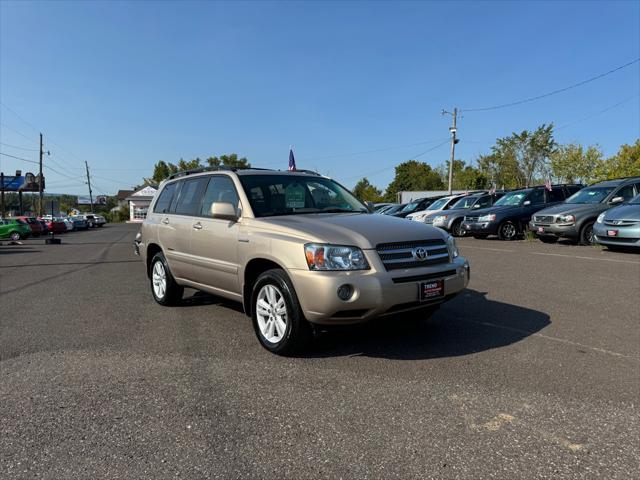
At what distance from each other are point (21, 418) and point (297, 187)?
331 centimetres

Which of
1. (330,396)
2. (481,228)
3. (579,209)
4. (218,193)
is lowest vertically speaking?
(330,396)

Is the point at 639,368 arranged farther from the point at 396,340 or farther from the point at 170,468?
the point at 170,468

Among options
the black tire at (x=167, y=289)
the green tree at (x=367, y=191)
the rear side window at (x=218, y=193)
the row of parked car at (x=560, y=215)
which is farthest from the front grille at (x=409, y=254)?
the green tree at (x=367, y=191)

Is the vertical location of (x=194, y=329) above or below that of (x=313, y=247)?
below

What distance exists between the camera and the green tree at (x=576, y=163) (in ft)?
164

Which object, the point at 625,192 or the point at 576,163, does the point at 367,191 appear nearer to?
the point at 576,163

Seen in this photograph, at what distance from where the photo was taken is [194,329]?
206 inches

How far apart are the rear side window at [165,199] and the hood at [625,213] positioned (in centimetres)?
962

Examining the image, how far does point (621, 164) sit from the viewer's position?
1871 inches

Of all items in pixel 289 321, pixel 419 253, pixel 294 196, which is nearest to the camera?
pixel 289 321

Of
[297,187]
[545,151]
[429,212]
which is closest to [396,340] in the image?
[297,187]

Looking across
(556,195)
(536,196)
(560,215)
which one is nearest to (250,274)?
(560,215)

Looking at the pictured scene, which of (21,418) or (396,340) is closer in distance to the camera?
(21,418)

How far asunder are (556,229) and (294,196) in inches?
407
